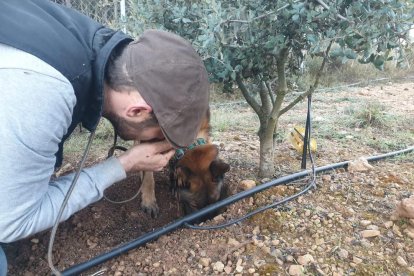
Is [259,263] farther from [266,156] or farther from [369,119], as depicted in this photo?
[369,119]

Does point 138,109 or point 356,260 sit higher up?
point 138,109

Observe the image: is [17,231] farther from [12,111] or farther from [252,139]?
[252,139]

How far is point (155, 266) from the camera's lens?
2199mm

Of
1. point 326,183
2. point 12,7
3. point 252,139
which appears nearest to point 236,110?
point 252,139

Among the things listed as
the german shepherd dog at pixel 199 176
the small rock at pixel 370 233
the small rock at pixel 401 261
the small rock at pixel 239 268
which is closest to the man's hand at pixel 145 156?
the small rock at pixel 239 268

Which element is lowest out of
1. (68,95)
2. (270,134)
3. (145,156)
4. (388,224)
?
(388,224)

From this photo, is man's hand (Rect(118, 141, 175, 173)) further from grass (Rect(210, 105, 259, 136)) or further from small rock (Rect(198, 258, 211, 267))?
grass (Rect(210, 105, 259, 136))

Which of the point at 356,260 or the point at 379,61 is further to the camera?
the point at 356,260

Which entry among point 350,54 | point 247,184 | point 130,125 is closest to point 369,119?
point 247,184

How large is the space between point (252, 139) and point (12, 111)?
3.30 m

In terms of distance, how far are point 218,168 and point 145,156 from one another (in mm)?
946

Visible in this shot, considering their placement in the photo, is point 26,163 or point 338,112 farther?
point 338,112

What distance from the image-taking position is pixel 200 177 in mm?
3016

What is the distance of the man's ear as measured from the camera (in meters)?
1.72
